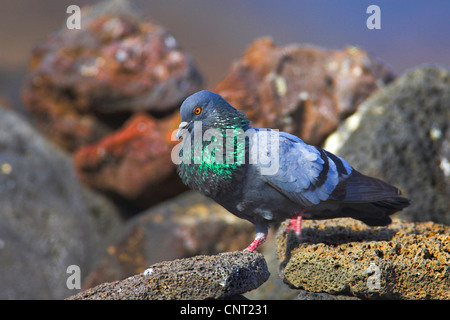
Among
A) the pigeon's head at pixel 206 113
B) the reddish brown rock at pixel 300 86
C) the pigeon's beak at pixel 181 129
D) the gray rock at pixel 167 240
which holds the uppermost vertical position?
the reddish brown rock at pixel 300 86

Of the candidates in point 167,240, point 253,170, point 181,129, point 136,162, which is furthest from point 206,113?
point 136,162

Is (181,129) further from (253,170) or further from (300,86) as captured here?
(300,86)

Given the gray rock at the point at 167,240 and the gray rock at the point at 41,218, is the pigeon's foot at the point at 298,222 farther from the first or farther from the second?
the gray rock at the point at 41,218

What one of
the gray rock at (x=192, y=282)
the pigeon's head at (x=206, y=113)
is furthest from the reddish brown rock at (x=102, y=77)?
the gray rock at (x=192, y=282)

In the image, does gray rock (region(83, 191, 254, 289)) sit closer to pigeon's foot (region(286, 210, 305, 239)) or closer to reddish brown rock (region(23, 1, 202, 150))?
reddish brown rock (region(23, 1, 202, 150))

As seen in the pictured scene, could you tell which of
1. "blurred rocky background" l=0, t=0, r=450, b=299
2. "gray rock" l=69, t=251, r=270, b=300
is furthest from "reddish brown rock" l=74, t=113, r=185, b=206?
Result: "gray rock" l=69, t=251, r=270, b=300
